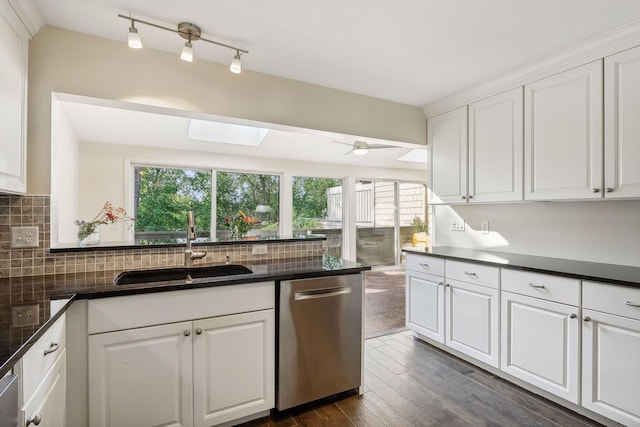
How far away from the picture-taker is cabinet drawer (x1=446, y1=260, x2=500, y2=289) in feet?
7.68

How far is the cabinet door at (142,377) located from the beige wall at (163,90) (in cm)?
106

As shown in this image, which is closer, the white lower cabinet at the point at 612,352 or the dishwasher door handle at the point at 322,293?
the white lower cabinet at the point at 612,352

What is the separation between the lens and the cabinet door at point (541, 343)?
6.28 ft

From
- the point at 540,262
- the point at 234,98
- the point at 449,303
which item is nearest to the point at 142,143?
the point at 234,98

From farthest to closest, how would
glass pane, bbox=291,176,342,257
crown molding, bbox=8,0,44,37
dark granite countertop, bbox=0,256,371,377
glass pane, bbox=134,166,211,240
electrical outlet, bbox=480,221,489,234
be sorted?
glass pane, bbox=291,176,342,257 < glass pane, bbox=134,166,211,240 < electrical outlet, bbox=480,221,489,234 < crown molding, bbox=8,0,44,37 < dark granite countertop, bbox=0,256,371,377

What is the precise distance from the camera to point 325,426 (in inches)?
73.4

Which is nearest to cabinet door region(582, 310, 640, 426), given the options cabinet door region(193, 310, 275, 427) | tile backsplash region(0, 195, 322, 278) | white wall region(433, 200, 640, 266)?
white wall region(433, 200, 640, 266)

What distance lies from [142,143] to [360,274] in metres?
3.68

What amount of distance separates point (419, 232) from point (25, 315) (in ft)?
20.8

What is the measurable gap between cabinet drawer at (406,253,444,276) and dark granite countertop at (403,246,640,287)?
0.06 m

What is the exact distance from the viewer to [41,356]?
1133 mm

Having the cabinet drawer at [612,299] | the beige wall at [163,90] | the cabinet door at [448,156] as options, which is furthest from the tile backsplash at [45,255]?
the cabinet drawer at [612,299]

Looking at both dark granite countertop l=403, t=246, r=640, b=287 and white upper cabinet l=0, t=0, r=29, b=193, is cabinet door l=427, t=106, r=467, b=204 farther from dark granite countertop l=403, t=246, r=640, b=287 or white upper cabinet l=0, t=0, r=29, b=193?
white upper cabinet l=0, t=0, r=29, b=193

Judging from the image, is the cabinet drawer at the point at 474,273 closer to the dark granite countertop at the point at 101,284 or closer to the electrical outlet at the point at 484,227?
the electrical outlet at the point at 484,227
